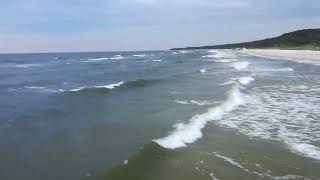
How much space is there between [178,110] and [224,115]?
2459 millimetres

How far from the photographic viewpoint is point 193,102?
22188 mm

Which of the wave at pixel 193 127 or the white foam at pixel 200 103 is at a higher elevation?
the wave at pixel 193 127

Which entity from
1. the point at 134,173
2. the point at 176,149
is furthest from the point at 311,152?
the point at 134,173

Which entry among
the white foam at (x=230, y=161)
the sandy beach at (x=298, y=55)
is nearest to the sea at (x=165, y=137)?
the white foam at (x=230, y=161)

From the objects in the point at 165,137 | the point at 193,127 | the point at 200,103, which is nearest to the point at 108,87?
the point at 200,103

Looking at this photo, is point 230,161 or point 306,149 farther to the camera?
point 306,149

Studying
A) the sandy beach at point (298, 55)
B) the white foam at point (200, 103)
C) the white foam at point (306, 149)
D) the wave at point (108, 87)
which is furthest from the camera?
the sandy beach at point (298, 55)

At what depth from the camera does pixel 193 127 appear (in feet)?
50.2

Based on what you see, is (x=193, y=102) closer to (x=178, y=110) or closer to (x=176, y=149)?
(x=178, y=110)

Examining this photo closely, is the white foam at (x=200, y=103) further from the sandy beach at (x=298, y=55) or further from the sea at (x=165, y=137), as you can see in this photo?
the sandy beach at (x=298, y=55)

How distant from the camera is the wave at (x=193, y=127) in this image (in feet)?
43.7

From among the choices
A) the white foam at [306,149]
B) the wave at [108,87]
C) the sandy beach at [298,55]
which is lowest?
the sandy beach at [298,55]

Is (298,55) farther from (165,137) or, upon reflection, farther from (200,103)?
(165,137)

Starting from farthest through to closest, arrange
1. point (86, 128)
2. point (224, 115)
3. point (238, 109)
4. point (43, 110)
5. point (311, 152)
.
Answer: point (43, 110), point (238, 109), point (224, 115), point (86, 128), point (311, 152)
